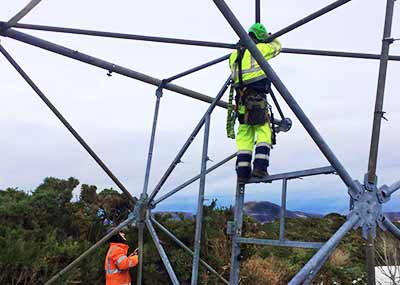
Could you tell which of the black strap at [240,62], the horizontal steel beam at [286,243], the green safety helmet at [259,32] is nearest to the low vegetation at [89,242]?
the horizontal steel beam at [286,243]

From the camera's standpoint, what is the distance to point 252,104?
471 centimetres

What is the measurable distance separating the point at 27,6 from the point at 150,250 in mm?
5684

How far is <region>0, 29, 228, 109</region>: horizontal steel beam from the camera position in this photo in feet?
15.1

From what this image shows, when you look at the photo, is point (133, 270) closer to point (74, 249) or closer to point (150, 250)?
point (150, 250)

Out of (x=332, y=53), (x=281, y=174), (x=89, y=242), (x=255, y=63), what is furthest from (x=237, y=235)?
(x=89, y=242)

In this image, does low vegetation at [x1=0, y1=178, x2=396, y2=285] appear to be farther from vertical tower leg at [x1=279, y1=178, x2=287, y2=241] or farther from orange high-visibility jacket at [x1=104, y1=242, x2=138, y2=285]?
vertical tower leg at [x1=279, y1=178, x2=287, y2=241]

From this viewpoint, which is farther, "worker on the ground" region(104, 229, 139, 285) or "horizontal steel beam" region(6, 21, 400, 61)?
"worker on the ground" region(104, 229, 139, 285)

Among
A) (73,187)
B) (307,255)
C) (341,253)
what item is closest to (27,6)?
(73,187)

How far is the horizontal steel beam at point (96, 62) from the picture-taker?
15.1ft

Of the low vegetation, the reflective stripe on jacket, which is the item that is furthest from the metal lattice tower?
the low vegetation

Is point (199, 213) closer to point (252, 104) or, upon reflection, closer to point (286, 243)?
point (286, 243)

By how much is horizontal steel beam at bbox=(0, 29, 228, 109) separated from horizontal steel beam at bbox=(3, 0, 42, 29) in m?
0.11

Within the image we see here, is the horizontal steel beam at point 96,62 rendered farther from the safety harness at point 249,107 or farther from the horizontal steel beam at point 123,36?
the safety harness at point 249,107

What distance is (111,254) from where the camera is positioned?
662cm
